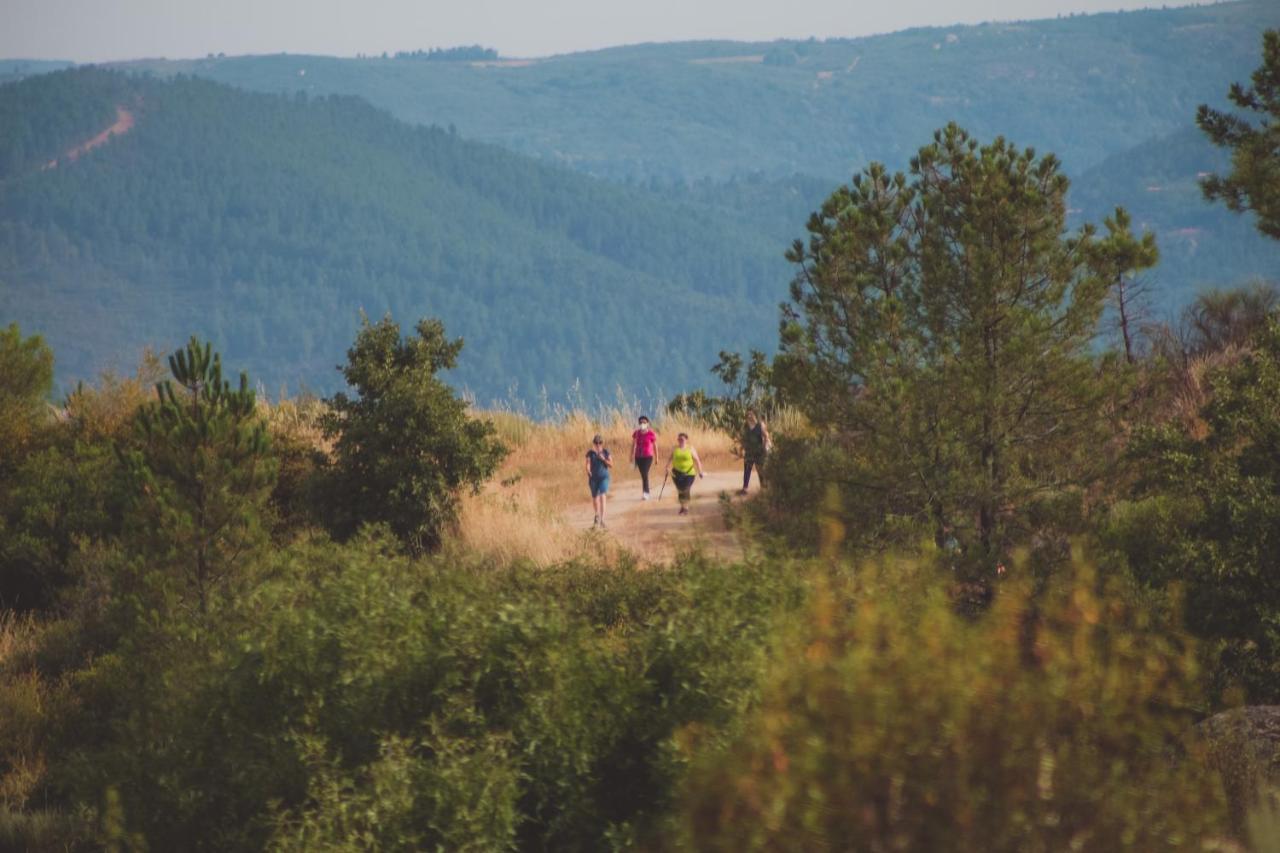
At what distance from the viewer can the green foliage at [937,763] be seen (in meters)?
4.46

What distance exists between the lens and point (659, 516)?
2048cm

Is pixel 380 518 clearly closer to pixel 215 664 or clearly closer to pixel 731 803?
pixel 215 664

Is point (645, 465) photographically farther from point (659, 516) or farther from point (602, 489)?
point (602, 489)

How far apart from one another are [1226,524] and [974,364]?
→ 2.28 meters

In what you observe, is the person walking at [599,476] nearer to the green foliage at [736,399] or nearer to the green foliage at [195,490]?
the green foliage at [736,399]

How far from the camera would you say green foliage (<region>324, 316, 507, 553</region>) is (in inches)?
717

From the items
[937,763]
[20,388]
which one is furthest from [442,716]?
[20,388]

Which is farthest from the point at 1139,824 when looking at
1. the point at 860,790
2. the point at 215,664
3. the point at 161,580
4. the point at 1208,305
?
the point at 1208,305

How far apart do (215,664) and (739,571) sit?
302 centimetres

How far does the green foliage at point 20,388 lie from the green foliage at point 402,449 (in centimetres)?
630

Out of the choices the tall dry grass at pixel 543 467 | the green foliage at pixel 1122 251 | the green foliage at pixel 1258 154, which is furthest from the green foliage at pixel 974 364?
the tall dry grass at pixel 543 467

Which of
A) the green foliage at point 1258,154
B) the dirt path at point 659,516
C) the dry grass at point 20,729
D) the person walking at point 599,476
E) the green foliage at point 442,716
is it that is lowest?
the dry grass at point 20,729

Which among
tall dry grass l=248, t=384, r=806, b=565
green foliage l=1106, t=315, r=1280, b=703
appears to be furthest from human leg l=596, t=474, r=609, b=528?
green foliage l=1106, t=315, r=1280, b=703

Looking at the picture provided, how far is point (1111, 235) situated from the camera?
481 inches
